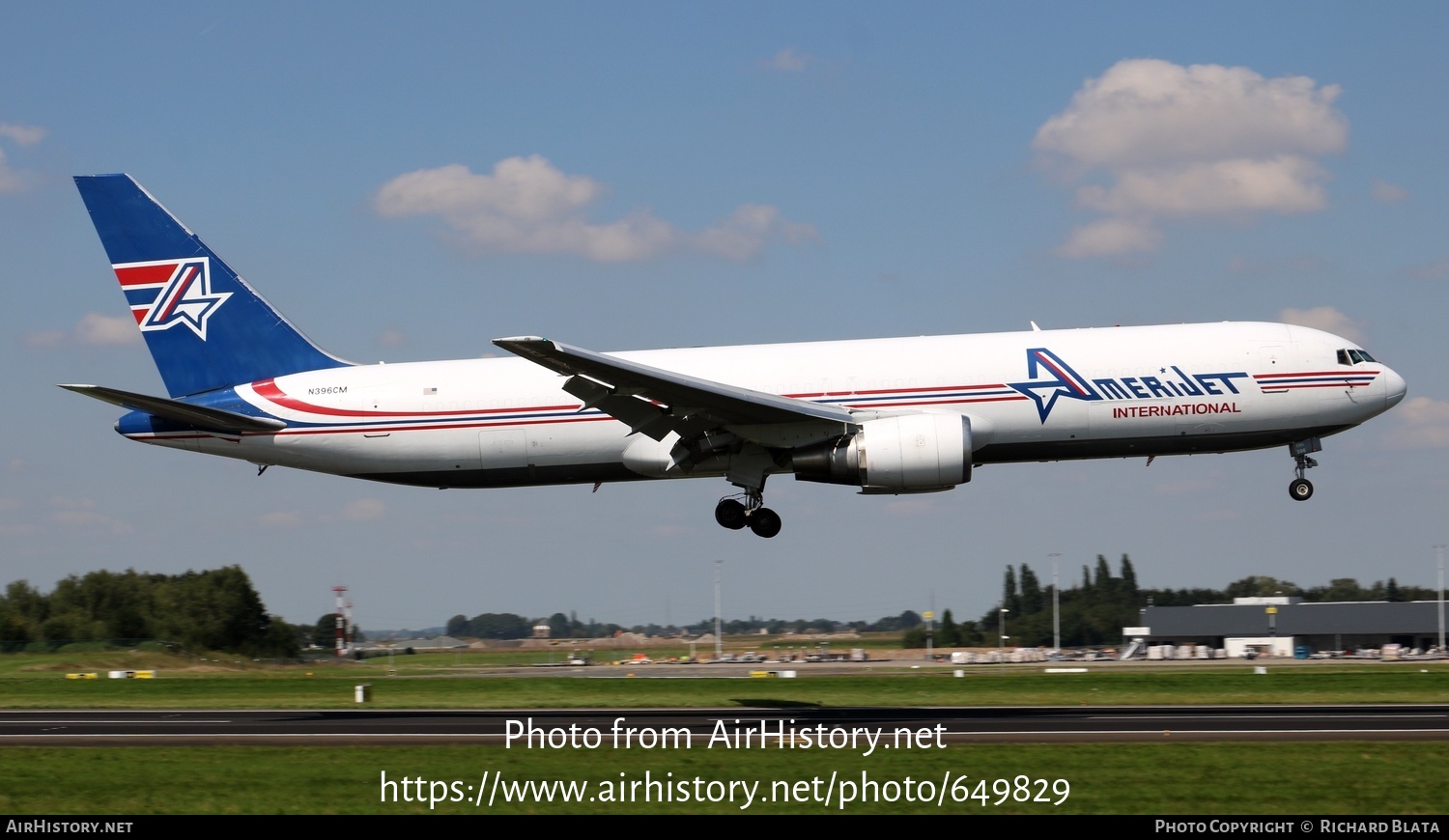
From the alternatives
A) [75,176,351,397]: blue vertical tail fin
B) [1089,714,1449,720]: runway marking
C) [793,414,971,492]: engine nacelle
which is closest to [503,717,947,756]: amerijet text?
[1089,714,1449,720]: runway marking

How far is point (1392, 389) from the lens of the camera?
30219 mm

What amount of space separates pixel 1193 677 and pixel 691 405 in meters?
18.9

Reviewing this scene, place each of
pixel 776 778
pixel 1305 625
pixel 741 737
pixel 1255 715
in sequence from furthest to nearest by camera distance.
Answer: pixel 1305 625 < pixel 1255 715 < pixel 741 737 < pixel 776 778

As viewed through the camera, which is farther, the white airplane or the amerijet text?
the white airplane

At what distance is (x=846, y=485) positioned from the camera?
29047mm

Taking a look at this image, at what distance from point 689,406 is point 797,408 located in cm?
221

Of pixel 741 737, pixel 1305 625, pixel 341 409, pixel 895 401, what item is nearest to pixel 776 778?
pixel 741 737

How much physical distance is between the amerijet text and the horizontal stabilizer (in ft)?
36.0

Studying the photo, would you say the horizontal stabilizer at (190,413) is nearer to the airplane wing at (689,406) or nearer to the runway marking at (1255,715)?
the airplane wing at (689,406)

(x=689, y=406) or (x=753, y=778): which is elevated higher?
(x=689, y=406)

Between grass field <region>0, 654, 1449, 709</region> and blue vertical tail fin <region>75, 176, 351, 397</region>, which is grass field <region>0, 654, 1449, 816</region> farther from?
blue vertical tail fin <region>75, 176, 351, 397</region>

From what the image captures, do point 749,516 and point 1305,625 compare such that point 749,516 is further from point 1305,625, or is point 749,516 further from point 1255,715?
point 1305,625

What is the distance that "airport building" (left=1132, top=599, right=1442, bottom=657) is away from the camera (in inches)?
3602
